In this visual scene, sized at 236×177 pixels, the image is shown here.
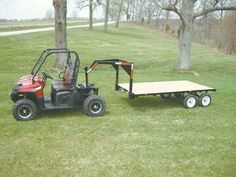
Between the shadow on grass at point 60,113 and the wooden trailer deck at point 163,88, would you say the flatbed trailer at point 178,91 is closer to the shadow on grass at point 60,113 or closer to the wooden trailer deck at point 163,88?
the wooden trailer deck at point 163,88

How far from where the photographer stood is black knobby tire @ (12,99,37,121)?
8.23 metres

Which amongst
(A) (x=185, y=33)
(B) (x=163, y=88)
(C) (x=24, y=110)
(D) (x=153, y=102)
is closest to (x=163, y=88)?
(B) (x=163, y=88)

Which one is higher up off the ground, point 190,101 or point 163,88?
point 163,88

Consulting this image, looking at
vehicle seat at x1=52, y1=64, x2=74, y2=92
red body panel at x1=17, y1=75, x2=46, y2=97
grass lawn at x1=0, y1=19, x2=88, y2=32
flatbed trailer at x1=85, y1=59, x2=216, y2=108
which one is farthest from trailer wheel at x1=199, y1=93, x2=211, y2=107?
grass lawn at x1=0, y1=19, x2=88, y2=32

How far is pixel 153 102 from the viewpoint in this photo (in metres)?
10.5

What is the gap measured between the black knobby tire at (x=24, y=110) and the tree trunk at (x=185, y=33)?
9.71m

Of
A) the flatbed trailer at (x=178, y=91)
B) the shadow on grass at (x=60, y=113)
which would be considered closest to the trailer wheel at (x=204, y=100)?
the flatbed trailer at (x=178, y=91)

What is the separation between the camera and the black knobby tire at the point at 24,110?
8227 millimetres

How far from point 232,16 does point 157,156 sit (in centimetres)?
3946

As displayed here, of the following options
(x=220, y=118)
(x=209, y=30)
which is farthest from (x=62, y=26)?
(x=209, y=30)

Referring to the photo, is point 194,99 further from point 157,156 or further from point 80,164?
point 80,164

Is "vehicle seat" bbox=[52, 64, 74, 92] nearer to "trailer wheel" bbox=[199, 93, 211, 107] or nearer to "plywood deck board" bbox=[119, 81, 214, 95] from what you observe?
"plywood deck board" bbox=[119, 81, 214, 95]

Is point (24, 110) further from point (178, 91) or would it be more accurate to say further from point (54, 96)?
point (178, 91)

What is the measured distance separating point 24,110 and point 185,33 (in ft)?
32.4
